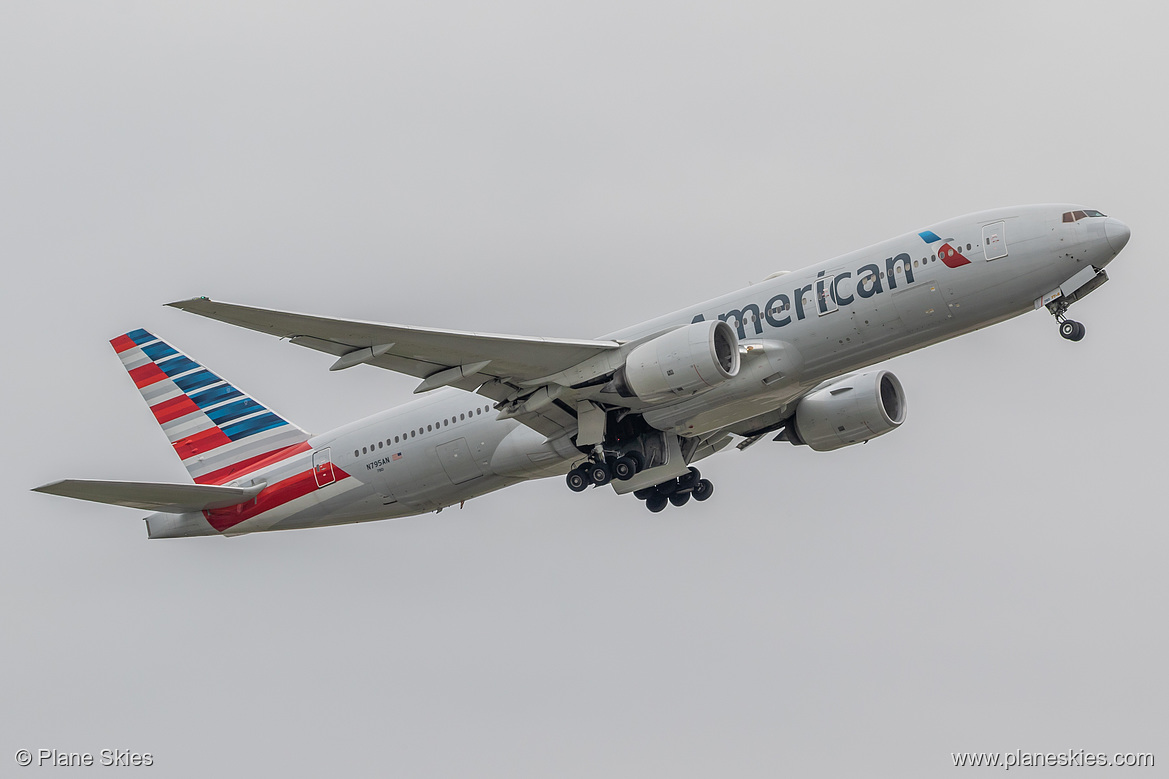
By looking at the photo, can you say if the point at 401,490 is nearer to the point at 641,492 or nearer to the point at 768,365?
the point at 641,492

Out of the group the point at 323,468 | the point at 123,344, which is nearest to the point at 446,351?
the point at 323,468

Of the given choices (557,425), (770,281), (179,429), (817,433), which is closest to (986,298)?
(770,281)

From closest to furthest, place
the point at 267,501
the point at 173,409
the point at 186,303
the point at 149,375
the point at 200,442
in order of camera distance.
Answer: the point at 186,303, the point at 267,501, the point at 200,442, the point at 173,409, the point at 149,375

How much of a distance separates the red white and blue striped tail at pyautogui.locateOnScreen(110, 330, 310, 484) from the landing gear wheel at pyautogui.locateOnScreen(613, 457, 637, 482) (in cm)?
905

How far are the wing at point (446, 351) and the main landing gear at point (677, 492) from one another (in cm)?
527

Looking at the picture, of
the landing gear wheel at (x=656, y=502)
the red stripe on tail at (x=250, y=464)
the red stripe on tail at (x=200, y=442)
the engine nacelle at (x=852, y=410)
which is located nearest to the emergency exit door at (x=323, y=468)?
the red stripe on tail at (x=250, y=464)

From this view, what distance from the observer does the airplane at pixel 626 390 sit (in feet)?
92.4

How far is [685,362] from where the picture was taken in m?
28.7

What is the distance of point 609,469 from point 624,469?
370mm

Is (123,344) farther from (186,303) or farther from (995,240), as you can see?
(995,240)

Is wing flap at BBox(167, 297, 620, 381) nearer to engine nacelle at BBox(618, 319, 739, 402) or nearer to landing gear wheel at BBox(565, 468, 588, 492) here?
engine nacelle at BBox(618, 319, 739, 402)

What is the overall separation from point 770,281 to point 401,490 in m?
10.9

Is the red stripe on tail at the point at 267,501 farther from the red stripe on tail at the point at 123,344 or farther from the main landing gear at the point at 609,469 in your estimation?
the main landing gear at the point at 609,469

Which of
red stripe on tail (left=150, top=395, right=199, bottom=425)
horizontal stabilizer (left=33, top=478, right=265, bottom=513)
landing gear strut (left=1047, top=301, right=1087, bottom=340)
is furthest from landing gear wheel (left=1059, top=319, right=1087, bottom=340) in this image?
red stripe on tail (left=150, top=395, right=199, bottom=425)
